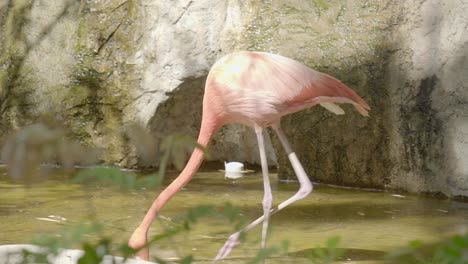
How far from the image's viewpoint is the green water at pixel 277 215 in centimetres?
346

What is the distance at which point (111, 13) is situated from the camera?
5.85 metres

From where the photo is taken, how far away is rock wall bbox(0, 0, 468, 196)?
4.76m

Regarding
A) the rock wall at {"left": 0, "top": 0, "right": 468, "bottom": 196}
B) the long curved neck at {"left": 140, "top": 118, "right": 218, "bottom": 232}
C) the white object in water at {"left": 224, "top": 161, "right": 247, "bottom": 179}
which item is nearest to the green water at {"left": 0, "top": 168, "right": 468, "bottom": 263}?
the long curved neck at {"left": 140, "top": 118, "right": 218, "bottom": 232}

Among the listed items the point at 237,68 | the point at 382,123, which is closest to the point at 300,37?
the point at 382,123

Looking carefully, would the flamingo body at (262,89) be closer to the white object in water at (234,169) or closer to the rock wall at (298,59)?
the rock wall at (298,59)

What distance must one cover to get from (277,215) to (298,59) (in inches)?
46.7

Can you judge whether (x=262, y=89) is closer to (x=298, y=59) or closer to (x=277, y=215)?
(x=277, y=215)

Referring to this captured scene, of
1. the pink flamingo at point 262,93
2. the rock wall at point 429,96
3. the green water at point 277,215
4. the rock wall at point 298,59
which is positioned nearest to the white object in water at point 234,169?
the rock wall at point 298,59

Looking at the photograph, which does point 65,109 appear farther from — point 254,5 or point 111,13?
point 254,5

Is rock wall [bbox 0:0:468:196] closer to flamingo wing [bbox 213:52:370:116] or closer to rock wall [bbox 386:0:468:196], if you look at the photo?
rock wall [bbox 386:0:468:196]

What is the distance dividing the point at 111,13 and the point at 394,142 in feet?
6.97

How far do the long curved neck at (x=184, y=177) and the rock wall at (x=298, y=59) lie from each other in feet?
5.22

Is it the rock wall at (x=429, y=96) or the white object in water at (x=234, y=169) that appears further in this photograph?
the white object in water at (x=234, y=169)

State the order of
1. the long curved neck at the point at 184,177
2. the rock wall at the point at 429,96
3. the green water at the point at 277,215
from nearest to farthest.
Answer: the long curved neck at the point at 184,177 → the green water at the point at 277,215 → the rock wall at the point at 429,96
